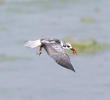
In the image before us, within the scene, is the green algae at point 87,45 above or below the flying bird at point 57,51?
below

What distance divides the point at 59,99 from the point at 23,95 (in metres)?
0.75

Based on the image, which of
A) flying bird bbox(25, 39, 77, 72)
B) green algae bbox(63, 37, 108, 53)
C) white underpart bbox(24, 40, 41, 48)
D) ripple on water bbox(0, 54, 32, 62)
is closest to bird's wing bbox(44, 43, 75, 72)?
A: flying bird bbox(25, 39, 77, 72)

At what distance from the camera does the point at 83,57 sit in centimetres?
1552

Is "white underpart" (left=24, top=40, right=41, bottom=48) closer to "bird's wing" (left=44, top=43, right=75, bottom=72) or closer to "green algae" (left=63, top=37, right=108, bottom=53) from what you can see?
"bird's wing" (left=44, top=43, right=75, bottom=72)

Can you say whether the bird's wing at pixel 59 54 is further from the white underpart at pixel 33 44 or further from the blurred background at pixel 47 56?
the blurred background at pixel 47 56

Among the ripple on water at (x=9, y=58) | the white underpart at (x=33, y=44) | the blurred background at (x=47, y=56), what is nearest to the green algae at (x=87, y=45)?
the blurred background at (x=47, y=56)

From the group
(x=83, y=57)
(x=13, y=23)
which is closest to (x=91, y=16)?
(x=13, y=23)

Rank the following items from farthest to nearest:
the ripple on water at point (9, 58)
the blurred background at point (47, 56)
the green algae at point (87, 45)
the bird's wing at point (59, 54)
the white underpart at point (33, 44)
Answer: the green algae at point (87, 45), the ripple on water at point (9, 58), the blurred background at point (47, 56), the white underpart at point (33, 44), the bird's wing at point (59, 54)

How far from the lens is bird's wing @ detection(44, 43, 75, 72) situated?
288 inches

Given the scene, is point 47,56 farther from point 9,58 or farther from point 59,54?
point 59,54

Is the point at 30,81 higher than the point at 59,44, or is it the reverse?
the point at 59,44

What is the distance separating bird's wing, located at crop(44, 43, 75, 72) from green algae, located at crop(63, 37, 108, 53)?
24.3 ft

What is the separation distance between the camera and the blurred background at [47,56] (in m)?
13.7

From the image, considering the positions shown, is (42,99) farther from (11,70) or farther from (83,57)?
(83,57)
